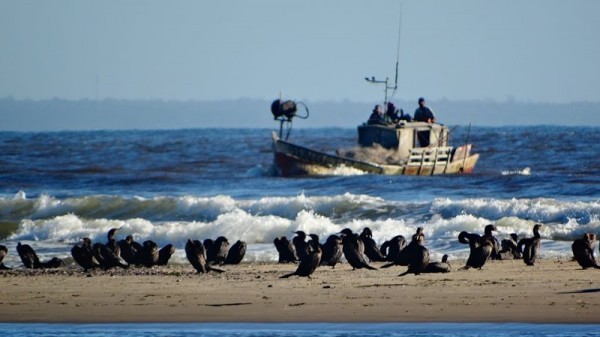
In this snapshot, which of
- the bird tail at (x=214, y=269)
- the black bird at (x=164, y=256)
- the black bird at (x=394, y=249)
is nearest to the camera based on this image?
the bird tail at (x=214, y=269)

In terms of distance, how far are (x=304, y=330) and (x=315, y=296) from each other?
5.88ft

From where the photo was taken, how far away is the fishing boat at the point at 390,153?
35.3 meters

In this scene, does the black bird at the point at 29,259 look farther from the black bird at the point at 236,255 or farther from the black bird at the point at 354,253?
the black bird at the point at 354,253

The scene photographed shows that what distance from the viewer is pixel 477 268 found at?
51.0 feet

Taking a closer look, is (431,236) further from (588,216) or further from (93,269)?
(93,269)

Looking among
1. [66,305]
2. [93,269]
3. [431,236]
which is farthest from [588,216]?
[66,305]

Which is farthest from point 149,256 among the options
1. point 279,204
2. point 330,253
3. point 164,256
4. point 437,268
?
point 279,204

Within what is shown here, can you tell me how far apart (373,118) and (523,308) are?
948 inches

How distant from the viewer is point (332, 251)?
1636 centimetres

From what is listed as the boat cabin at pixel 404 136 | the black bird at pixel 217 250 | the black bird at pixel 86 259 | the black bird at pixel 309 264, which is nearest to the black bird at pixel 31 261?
the black bird at pixel 86 259

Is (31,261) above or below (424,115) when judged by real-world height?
below

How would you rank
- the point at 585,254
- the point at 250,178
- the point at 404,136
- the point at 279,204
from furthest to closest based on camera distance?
1. the point at 250,178
2. the point at 404,136
3. the point at 279,204
4. the point at 585,254

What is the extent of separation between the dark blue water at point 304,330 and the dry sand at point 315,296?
0.81 ft

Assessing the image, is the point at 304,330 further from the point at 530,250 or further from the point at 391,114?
the point at 391,114
